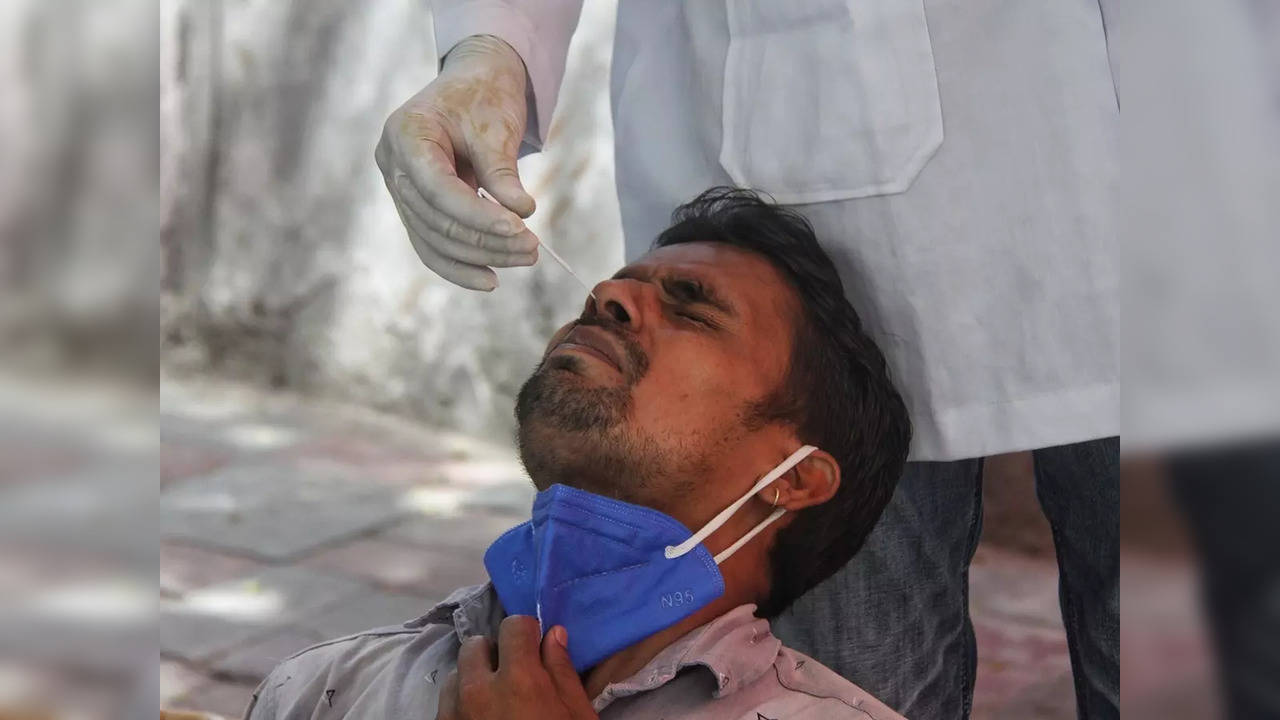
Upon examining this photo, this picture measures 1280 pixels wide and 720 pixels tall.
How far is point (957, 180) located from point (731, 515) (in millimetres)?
450

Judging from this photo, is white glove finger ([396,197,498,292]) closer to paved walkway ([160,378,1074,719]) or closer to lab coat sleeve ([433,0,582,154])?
lab coat sleeve ([433,0,582,154])

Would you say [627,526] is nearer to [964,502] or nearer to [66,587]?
[964,502]

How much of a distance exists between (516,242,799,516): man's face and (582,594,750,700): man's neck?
0.13 metres

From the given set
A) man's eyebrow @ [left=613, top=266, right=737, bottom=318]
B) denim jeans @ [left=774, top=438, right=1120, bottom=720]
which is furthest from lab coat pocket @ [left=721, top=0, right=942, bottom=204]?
denim jeans @ [left=774, top=438, right=1120, bottom=720]

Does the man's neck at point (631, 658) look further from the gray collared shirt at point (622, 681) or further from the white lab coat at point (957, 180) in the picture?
the white lab coat at point (957, 180)

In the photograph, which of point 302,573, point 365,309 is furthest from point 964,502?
point 365,309

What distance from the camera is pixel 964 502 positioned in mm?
1505

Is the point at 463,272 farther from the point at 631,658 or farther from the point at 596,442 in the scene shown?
the point at 631,658

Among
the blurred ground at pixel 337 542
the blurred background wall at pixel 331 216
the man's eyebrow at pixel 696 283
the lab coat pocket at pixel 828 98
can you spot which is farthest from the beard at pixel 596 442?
the blurred ground at pixel 337 542

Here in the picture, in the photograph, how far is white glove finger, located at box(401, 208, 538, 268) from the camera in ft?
4.03

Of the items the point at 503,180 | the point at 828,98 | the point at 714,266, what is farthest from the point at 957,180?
the point at 503,180

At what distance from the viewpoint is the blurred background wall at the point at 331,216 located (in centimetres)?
291

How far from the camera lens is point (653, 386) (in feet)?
4.19

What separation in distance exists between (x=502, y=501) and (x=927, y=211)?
1.86m
